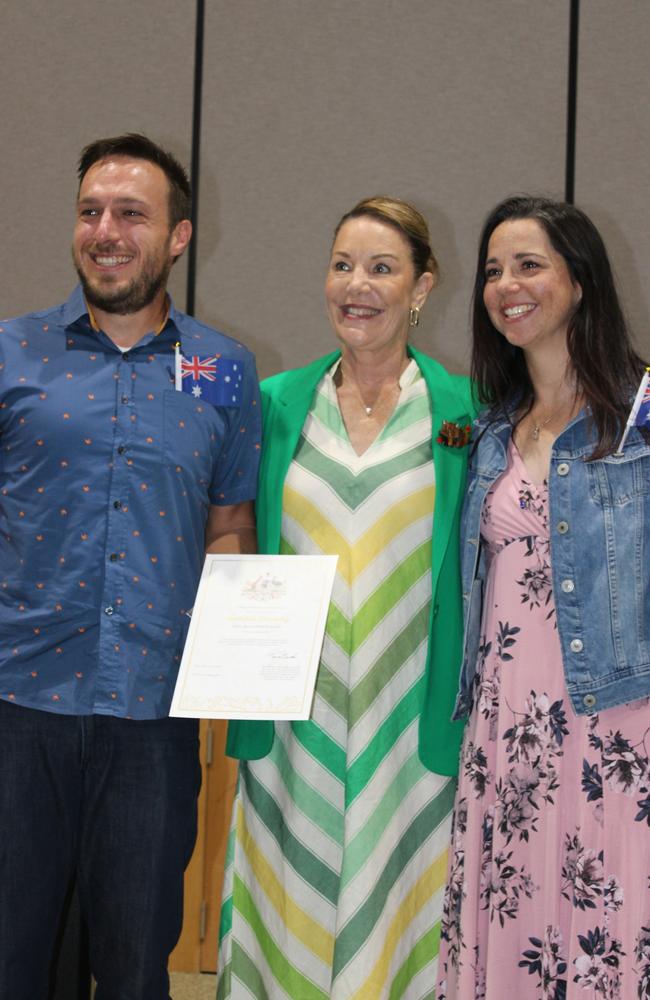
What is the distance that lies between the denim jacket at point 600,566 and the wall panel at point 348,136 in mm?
1891

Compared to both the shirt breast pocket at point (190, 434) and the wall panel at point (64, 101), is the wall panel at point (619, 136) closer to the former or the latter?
the wall panel at point (64, 101)

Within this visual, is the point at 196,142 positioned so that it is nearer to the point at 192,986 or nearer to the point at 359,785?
the point at 359,785

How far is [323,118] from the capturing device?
3.83 m

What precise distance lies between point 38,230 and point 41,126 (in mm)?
370

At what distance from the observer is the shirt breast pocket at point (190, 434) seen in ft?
6.65

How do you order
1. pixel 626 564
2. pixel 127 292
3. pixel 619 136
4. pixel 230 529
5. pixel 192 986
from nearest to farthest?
pixel 626 564 < pixel 127 292 < pixel 230 529 < pixel 192 986 < pixel 619 136

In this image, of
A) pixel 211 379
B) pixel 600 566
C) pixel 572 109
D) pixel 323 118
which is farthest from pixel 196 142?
pixel 600 566

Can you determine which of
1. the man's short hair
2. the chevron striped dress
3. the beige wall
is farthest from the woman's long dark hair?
the beige wall

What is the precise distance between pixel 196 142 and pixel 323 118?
456 mm

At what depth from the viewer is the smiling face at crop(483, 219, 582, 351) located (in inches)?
81.1

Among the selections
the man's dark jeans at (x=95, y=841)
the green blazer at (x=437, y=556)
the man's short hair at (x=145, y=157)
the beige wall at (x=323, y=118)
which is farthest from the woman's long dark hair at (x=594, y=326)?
the beige wall at (x=323, y=118)

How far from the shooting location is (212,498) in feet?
7.27

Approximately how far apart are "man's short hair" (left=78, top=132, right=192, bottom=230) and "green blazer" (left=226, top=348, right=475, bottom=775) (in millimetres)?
458

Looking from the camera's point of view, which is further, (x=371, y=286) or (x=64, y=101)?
(x=64, y=101)
